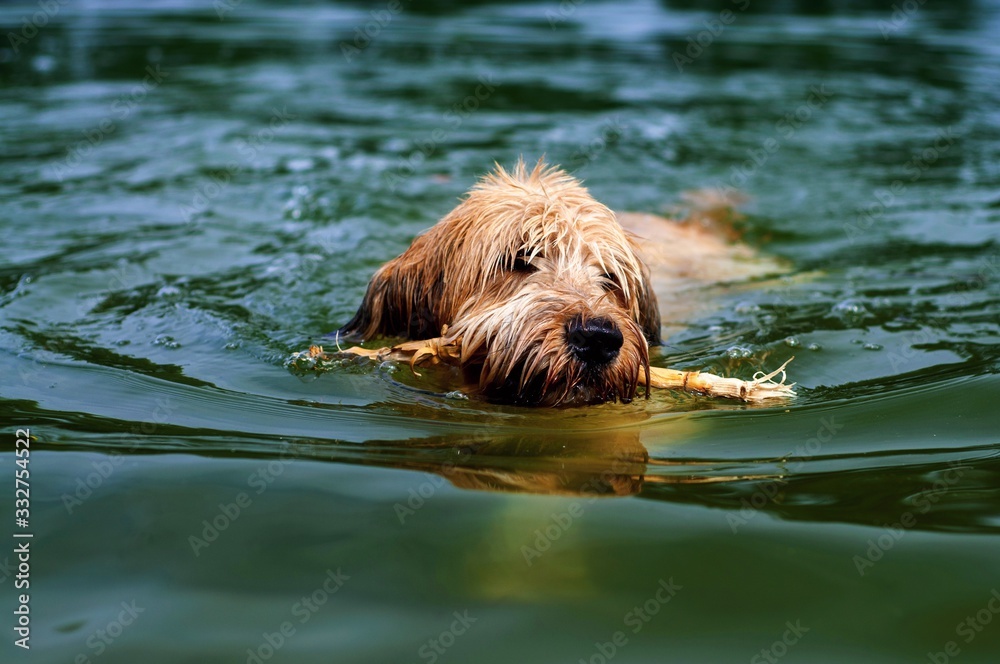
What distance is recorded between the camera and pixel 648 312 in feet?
19.0

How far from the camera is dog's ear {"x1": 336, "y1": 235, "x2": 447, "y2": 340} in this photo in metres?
5.57

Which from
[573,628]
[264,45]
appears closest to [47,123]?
[264,45]

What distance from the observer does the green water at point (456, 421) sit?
324 cm

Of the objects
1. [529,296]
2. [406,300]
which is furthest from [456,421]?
[406,300]

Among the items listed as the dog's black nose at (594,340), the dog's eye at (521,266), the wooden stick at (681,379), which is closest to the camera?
the dog's black nose at (594,340)

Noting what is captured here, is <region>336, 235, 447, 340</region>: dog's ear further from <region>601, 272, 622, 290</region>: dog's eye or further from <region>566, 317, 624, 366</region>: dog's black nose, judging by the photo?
<region>566, 317, 624, 366</region>: dog's black nose

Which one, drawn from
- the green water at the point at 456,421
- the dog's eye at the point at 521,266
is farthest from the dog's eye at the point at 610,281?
the green water at the point at 456,421

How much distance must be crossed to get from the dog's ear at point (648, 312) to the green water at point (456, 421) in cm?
26

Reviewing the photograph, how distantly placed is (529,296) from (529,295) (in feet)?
0.07

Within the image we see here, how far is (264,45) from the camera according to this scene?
18.5 metres

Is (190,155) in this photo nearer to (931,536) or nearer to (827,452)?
(827,452)

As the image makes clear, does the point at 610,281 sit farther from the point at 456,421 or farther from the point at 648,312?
the point at 456,421

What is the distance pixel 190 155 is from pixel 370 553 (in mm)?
8906

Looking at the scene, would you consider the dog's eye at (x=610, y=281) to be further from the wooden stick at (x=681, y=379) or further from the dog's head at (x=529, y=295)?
the wooden stick at (x=681, y=379)
